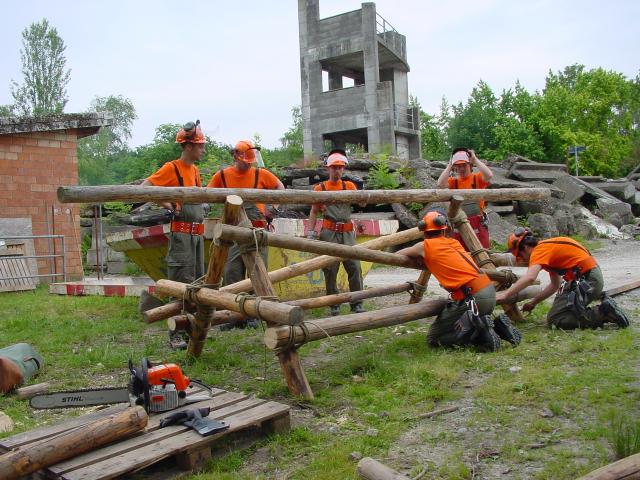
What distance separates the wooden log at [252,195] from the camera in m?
4.49

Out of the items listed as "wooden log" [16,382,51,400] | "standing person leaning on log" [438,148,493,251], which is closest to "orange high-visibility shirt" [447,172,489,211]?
"standing person leaning on log" [438,148,493,251]

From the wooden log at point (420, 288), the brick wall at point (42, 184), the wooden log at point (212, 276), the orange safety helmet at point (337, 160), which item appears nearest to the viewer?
the wooden log at point (212, 276)

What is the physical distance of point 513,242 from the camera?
6426 mm

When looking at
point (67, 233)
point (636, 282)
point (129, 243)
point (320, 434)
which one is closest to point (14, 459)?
point (320, 434)

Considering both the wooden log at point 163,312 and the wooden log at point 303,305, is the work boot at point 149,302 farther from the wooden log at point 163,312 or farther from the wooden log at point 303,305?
the wooden log at point 163,312

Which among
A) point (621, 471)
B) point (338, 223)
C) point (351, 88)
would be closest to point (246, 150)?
point (338, 223)

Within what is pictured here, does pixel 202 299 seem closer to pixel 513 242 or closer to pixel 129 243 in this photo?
pixel 513 242

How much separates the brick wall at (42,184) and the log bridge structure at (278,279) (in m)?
8.52

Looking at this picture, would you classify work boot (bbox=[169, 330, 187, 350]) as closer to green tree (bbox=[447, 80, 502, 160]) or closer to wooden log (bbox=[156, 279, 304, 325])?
wooden log (bbox=[156, 279, 304, 325])

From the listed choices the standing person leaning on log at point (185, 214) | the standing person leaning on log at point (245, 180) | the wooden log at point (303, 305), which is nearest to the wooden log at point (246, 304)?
the wooden log at point (303, 305)

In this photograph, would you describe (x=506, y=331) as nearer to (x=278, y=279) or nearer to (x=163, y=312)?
(x=278, y=279)

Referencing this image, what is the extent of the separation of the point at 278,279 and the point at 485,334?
6.45 ft

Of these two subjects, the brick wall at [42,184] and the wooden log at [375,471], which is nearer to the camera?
the wooden log at [375,471]

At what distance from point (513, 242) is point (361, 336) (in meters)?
1.82
